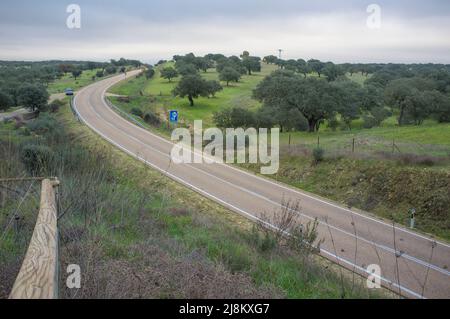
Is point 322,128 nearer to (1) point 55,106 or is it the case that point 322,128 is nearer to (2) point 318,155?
(2) point 318,155

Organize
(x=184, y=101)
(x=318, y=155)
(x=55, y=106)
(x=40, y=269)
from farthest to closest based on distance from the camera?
(x=184, y=101), (x=55, y=106), (x=318, y=155), (x=40, y=269)

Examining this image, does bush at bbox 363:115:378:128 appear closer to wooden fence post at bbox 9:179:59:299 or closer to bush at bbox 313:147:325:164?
bush at bbox 313:147:325:164

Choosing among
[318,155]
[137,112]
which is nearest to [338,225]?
[318,155]

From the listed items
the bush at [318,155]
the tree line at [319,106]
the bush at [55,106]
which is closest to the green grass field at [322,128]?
the bush at [318,155]

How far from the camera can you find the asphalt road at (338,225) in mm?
11508

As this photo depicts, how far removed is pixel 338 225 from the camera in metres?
16.2

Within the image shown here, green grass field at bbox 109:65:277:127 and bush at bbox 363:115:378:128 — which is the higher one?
green grass field at bbox 109:65:277:127

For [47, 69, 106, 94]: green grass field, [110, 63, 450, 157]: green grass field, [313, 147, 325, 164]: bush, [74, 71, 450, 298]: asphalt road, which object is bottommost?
[74, 71, 450, 298]: asphalt road

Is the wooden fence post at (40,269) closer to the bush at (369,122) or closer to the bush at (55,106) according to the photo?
the bush at (369,122)

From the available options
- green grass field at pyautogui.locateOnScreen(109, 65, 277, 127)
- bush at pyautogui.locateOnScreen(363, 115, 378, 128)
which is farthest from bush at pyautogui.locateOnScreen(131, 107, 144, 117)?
bush at pyautogui.locateOnScreen(363, 115, 378, 128)

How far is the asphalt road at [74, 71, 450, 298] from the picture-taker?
37.8 feet
